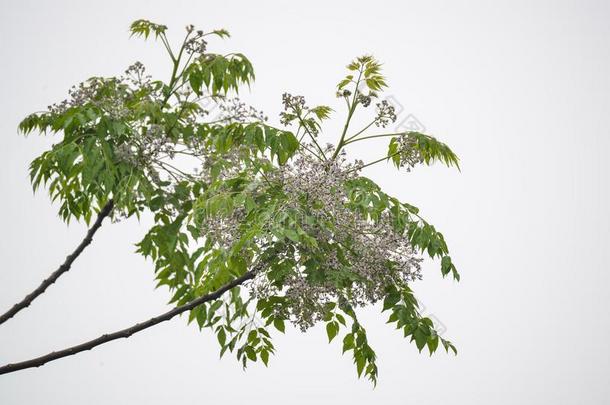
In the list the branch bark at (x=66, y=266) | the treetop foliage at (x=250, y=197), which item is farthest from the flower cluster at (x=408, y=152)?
the branch bark at (x=66, y=266)

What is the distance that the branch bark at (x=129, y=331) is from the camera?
416 centimetres

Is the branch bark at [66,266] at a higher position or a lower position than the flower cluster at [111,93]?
lower

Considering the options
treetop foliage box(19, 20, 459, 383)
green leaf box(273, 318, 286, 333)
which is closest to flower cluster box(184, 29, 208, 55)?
treetop foliage box(19, 20, 459, 383)

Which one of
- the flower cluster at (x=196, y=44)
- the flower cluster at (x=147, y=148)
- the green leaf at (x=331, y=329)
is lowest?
the green leaf at (x=331, y=329)

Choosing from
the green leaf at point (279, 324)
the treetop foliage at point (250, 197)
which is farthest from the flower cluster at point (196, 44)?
the green leaf at point (279, 324)

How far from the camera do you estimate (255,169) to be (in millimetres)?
4328

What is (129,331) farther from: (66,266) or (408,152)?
(408,152)

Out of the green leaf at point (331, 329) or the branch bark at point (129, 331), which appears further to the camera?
the green leaf at point (331, 329)

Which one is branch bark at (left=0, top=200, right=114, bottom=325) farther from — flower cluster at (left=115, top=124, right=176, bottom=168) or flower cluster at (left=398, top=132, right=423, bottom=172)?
flower cluster at (left=398, top=132, right=423, bottom=172)

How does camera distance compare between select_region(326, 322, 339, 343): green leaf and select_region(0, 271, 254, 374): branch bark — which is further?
select_region(326, 322, 339, 343): green leaf

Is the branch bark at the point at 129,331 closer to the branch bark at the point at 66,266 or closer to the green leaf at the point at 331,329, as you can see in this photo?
the branch bark at the point at 66,266

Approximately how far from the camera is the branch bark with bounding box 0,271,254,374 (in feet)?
13.7

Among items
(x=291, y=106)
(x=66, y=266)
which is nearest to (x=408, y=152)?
(x=291, y=106)

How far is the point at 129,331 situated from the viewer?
4219 millimetres
